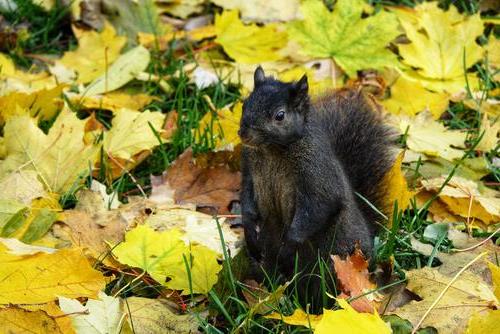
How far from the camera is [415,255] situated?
2.72 metres

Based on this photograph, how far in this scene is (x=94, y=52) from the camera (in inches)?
152

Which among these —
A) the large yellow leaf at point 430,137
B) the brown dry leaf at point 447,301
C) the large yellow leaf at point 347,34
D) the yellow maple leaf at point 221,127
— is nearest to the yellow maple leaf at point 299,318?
the brown dry leaf at point 447,301

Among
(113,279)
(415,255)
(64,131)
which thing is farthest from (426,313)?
(64,131)

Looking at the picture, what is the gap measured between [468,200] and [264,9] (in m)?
1.62

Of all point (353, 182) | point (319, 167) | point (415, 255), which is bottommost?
point (415, 255)

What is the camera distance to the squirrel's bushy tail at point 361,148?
9.14ft

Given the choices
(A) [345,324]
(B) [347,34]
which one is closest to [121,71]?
(B) [347,34]

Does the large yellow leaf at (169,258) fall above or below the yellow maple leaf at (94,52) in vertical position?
below

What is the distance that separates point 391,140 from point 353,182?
0.66 ft

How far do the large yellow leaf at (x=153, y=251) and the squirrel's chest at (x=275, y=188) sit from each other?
28 cm

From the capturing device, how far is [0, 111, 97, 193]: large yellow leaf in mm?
2973

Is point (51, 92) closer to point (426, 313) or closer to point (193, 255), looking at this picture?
point (193, 255)

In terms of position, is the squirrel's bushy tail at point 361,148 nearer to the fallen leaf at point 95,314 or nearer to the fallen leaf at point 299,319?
the fallen leaf at point 299,319

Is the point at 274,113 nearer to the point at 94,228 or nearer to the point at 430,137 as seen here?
the point at 94,228
